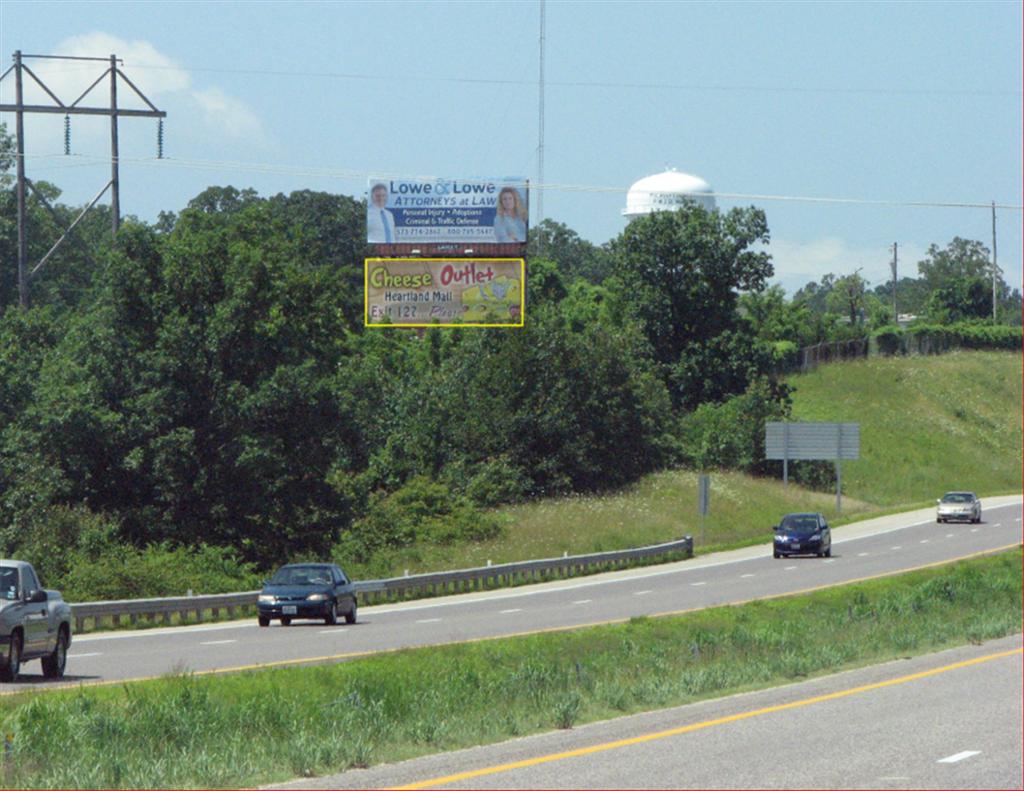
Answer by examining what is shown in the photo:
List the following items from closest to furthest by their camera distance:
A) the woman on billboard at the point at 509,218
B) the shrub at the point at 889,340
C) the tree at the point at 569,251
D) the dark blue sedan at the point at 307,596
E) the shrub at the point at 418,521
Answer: the dark blue sedan at the point at 307,596 → the woman on billboard at the point at 509,218 → the shrub at the point at 418,521 → the shrub at the point at 889,340 → the tree at the point at 569,251

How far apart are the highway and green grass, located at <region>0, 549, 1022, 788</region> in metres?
2.51

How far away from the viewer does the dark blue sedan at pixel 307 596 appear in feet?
112

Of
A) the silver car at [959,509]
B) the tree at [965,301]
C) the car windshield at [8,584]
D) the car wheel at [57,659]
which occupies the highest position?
the tree at [965,301]

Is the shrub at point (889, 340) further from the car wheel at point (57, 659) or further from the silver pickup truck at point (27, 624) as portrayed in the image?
the silver pickup truck at point (27, 624)

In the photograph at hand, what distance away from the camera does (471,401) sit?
7725cm

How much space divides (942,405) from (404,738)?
10469cm

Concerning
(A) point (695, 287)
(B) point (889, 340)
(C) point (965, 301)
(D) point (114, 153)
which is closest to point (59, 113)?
(D) point (114, 153)

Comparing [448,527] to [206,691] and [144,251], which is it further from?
[206,691]

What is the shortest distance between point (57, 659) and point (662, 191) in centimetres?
11780

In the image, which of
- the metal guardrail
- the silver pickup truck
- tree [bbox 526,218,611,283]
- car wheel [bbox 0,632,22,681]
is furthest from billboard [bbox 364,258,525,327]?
tree [bbox 526,218,611,283]

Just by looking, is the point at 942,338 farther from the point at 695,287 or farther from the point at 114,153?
the point at 114,153

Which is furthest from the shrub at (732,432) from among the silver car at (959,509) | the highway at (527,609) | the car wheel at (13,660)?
the car wheel at (13,660)

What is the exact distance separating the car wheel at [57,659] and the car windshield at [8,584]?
3.62ft

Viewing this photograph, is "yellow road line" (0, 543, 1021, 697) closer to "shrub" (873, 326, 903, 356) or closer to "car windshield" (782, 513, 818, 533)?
"car windshield" (782, 513, 818, 533)
